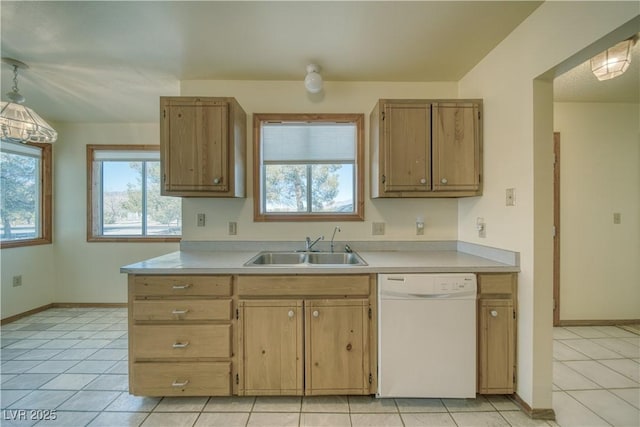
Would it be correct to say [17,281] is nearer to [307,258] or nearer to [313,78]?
[307,258]

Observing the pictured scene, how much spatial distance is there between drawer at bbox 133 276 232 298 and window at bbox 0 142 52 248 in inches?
111

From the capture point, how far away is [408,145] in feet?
7.09

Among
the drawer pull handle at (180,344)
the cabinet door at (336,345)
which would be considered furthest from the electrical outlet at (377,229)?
the drawer pull handle at (180,344)

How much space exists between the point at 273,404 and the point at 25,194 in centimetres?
396

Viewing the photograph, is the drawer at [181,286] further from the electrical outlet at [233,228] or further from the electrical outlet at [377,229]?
the electrical outlet at [377,229]

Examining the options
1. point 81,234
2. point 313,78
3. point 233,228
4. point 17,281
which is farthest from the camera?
point 81,234

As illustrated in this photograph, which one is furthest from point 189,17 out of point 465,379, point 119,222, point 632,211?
point 632,211

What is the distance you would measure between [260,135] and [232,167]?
521 millimetres

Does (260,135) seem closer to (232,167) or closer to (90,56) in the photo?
(232,167)

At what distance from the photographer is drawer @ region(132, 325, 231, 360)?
178cm

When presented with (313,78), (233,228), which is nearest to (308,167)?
(313,78)

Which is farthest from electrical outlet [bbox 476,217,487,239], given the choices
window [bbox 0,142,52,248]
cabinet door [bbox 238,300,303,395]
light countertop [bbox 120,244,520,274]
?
window [bbox 0,142,52,248]

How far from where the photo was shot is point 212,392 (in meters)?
1.79

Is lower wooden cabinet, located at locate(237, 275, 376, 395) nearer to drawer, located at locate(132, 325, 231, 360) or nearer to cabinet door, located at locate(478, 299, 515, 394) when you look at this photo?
drawer, located at locate(132, 325, 231, 360)
